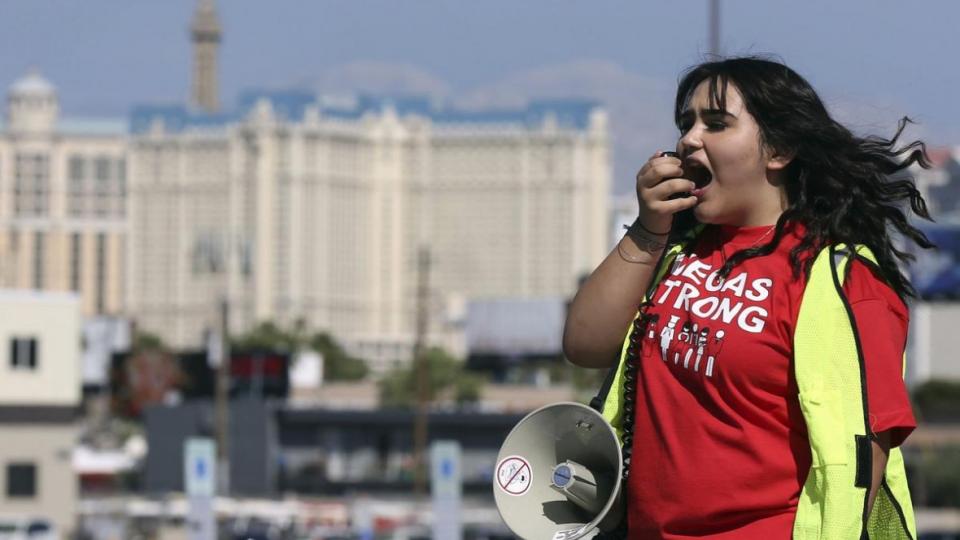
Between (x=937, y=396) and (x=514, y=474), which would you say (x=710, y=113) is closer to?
(x=514, y=474)

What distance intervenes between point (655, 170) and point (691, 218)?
191 mm

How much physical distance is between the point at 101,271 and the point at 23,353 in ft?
507

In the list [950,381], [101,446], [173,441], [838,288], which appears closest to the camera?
[838,288]

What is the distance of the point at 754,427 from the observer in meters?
3.48

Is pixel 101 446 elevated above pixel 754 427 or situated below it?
below

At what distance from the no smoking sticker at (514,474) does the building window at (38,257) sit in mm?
193682

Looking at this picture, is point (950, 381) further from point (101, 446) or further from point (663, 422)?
point (663, 422)

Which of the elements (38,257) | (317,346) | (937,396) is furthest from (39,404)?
(38,257)

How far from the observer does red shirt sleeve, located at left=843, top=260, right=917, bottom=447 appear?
341 centimetres

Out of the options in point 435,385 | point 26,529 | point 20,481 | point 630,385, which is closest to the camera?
point 630,385

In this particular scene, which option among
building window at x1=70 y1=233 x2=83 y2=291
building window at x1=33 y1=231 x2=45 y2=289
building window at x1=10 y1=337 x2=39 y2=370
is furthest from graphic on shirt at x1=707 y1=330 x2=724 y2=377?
building window at x1=70 y1=233 x2=83 y2=291

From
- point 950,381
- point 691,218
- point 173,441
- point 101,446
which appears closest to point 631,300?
point 691,218

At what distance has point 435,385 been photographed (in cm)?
10156

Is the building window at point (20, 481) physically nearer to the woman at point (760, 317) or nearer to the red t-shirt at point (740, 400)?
the woman at point (760, 317)
